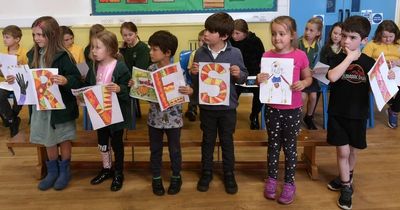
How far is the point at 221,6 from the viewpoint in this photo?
5.81 metres

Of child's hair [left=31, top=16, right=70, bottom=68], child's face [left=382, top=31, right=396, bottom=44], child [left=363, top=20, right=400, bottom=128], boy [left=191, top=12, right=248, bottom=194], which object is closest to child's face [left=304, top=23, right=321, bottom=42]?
child [left=363, top=20, right=400, bottom=128]

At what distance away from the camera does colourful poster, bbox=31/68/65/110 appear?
286 centimetres

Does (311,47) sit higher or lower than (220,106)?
higher

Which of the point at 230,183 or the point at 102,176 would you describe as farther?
the point at 102,176

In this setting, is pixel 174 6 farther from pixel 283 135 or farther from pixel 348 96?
pixel 348 96

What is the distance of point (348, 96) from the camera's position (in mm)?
2703

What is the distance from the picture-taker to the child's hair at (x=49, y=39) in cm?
286

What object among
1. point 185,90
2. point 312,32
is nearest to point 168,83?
point 185,90

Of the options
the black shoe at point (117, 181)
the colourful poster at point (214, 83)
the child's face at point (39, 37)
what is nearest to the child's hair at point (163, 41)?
the colourful poster at point (214, 83)

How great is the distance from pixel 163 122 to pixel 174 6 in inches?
127

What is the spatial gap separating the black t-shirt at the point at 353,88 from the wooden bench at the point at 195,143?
0.55 metres

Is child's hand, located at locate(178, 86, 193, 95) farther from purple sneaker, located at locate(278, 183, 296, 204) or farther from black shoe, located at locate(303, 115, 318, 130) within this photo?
black shoe, located at locate(303, 115, 318, 130)

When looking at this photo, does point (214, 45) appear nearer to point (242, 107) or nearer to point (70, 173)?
point (70, 173)


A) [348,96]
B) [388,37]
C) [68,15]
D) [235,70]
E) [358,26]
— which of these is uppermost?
[68,15]
